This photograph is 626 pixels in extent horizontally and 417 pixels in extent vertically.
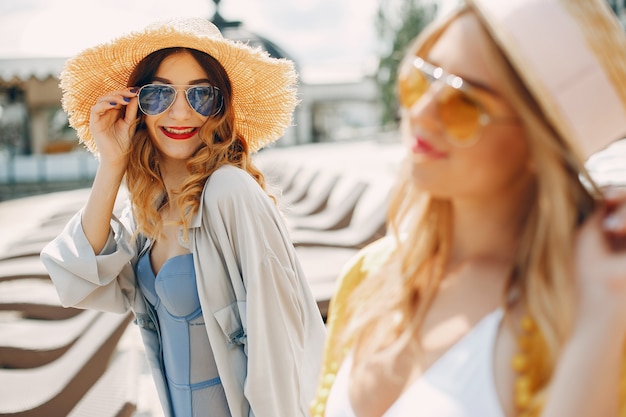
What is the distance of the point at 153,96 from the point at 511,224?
1.41m

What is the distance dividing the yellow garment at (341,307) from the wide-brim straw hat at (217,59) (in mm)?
1136

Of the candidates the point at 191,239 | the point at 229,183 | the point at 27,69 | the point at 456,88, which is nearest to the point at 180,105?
the point at 229,183

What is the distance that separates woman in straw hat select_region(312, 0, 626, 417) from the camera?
765 millimetres

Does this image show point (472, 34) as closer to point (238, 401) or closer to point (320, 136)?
point (238, 401)

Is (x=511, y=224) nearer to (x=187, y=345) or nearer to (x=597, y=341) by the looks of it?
(x=597, y=341)

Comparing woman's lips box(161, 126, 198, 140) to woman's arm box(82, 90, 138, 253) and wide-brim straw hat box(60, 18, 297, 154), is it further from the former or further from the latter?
wide-brim straw hat box(60, 18, 297, 154)

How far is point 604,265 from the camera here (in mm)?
753

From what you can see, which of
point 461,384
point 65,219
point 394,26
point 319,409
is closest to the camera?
point 461,384

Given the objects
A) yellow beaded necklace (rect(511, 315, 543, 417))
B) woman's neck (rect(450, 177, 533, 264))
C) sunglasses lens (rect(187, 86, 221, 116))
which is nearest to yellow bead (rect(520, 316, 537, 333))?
yellow beaded necklace (rect(511, 315, 543, 417))

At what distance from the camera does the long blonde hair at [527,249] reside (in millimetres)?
790

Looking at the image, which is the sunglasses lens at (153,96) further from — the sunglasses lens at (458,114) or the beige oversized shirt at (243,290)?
the sunglasses lens at (458,114)

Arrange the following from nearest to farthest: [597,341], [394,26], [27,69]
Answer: [597,341] → [27,69] → [394,26]

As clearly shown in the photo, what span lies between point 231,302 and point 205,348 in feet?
0.56

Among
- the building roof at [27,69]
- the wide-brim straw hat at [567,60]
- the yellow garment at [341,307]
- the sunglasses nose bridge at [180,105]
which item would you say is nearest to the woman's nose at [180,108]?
the sunglasses nose bridge at [180,105]
